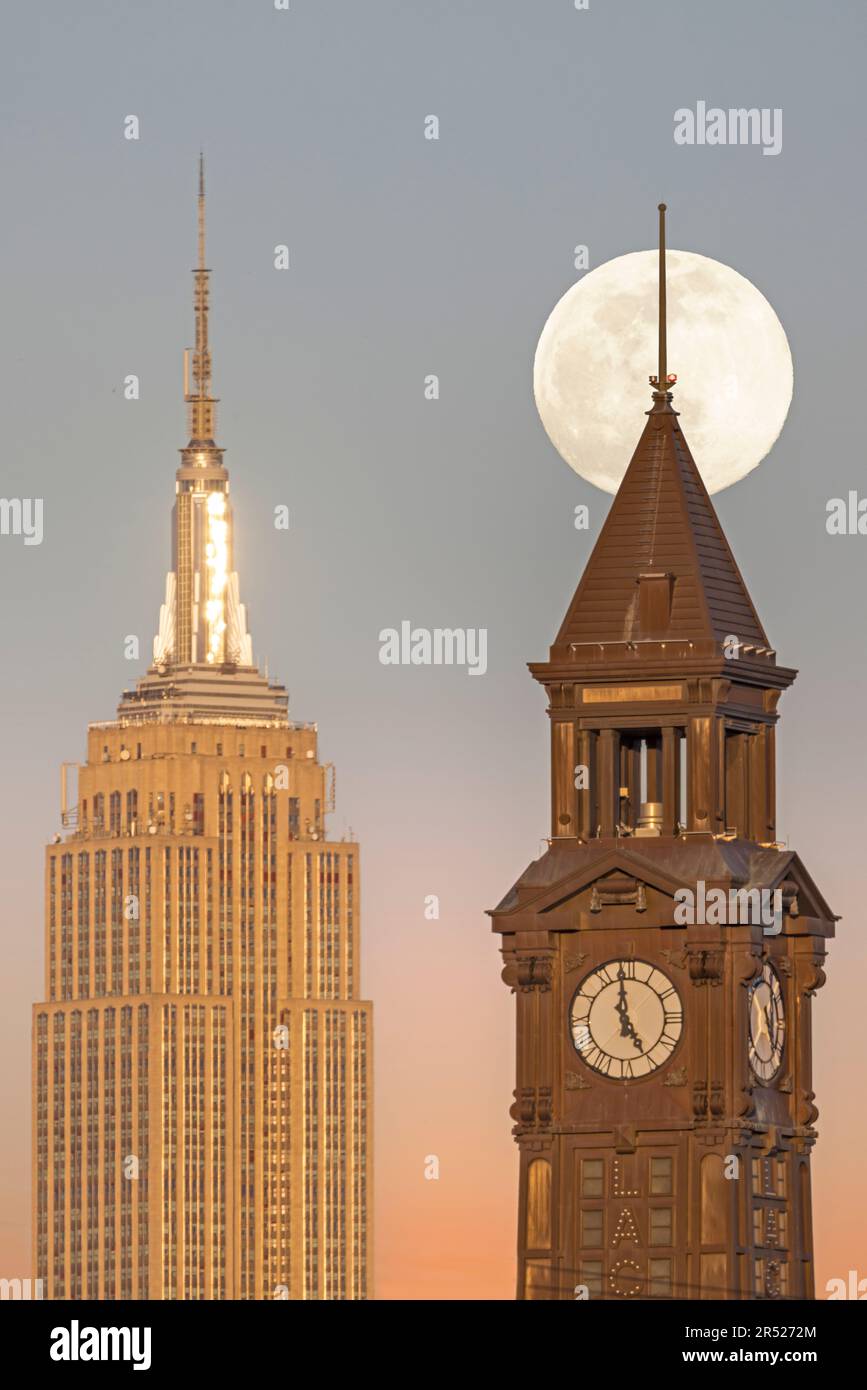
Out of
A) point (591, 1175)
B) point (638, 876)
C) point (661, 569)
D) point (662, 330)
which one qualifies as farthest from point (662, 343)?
point (591, 1175)

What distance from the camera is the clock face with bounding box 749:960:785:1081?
535ft

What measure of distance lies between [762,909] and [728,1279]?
9.28 metres

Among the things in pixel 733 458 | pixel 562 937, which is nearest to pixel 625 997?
pixel 562 937

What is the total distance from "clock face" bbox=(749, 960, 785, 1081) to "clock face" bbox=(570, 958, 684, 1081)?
248 centimetres

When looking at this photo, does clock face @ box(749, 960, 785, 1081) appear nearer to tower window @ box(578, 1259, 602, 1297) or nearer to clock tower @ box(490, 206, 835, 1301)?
clock tower @ box(490, 206, 835, 1301)

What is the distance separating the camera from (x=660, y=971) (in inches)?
6407

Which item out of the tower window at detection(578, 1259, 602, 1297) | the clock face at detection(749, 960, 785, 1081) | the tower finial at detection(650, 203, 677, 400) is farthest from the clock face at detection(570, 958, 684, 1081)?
the tower finial at detection(650, 203, 677, 400)

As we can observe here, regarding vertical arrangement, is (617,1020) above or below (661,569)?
below

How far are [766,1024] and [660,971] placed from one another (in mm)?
3357

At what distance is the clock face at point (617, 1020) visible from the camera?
16312cm

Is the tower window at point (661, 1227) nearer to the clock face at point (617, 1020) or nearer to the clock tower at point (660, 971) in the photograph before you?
the clock tower at point (660, 971)

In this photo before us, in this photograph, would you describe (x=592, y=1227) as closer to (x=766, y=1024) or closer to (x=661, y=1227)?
(x=661, y=1227)
